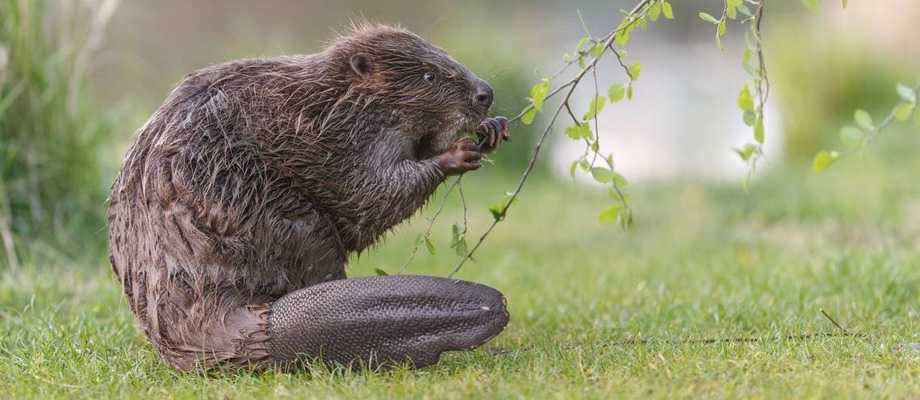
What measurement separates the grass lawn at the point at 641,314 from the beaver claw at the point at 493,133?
64 centimetres

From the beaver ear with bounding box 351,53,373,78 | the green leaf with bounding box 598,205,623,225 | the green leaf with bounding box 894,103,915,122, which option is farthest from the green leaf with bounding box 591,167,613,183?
the green leaf with bounding box 894,103,915,122

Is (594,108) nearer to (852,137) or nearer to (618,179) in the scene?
(618,179)

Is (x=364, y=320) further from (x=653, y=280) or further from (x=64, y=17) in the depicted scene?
(x=64, y=17)

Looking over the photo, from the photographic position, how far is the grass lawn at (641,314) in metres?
2.92

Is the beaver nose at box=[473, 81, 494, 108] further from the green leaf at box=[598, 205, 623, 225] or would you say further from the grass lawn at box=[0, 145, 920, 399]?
the grass lawn at box=[0, 145, 920, 399]

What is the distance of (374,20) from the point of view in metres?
3.82

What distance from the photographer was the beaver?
9.77ft

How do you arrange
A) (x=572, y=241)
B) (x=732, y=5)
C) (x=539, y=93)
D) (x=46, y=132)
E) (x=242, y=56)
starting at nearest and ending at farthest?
1. (x=732, y=5)
2. (x=539, y=93)
3. (x=46, y=132)
4. (x=572, y=241)
5. (x=242, y=56)

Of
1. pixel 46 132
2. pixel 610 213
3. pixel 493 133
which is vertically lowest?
pixel 46 132

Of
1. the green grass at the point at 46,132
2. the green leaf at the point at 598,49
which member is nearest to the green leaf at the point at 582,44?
the green leaf at the point at 598,49

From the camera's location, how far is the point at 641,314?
4.10 meters

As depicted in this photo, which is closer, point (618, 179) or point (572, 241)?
point (618, 179)

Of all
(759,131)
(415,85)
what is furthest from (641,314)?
(415,85)

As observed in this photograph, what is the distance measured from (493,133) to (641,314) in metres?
1.10
